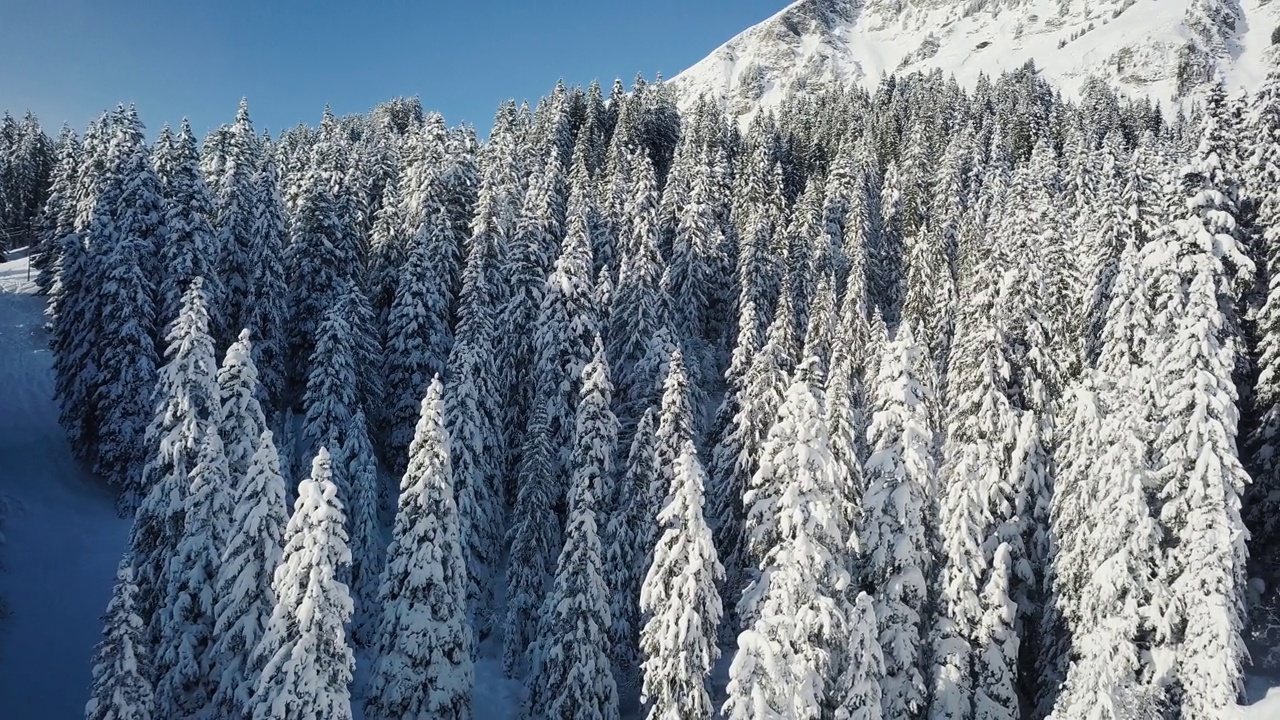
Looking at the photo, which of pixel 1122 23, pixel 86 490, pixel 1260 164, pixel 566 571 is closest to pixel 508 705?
pixel 566 571

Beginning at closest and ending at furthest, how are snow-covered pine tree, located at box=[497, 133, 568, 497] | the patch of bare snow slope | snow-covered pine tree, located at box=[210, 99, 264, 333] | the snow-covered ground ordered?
1. the snow-covered ground
2. the patch of bare snow slope
3. snow-covered pine tree, located at box=[497, 133, 568, 497]
4. snow-covered pine tree, located at box=[210, 99, 264, 333]

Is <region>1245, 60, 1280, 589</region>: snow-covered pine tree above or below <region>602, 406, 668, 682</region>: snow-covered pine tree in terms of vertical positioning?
above

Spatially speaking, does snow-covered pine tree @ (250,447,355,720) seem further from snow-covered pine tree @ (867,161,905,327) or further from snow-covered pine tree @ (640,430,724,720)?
snow-covered pine tree @ (867,161,905,327)

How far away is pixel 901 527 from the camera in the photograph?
837 inches

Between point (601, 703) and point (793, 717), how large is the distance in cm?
1092

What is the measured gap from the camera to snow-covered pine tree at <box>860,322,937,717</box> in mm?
20875

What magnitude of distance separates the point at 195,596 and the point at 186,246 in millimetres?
21955

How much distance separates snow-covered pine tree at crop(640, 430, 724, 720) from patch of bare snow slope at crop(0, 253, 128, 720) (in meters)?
21.1

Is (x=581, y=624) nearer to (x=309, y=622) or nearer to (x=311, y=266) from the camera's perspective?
(x=309, y=622)

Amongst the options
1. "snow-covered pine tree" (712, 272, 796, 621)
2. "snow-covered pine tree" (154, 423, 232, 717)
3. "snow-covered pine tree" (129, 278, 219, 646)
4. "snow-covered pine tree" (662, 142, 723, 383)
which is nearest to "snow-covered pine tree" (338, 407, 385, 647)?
"snow-covered pine tree" (129, 278, 219, 646)

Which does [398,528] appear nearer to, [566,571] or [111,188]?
[566,571]

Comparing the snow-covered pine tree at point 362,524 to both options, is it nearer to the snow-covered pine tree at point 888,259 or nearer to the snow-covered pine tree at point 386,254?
the snow-covered pine tree at point 386,254

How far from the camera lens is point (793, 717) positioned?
1680 cm

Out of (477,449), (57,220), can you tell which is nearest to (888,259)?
(477,449)
